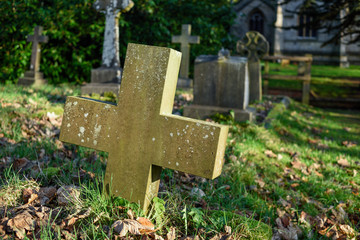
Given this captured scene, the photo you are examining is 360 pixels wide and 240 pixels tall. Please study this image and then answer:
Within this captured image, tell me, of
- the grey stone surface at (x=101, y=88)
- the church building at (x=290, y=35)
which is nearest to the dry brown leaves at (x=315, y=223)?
the grey stone surface at (x=101, y=88)

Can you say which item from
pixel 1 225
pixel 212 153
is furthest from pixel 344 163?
pixel 1 225

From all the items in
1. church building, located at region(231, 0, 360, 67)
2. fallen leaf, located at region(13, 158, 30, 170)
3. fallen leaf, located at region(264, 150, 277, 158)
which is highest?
church building, located at region(231, 0, 360, 67)

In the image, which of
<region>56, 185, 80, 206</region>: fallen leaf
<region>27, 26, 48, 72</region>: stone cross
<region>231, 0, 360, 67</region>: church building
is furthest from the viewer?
<region>231, 0, 360, 67</region>: church building

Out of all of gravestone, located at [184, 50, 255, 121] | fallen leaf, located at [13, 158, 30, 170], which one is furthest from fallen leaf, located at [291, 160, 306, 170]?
fallen leaf, located at [13, 158, 30, 170]

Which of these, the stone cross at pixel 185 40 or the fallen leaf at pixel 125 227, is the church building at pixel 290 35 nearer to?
the stone cross at pixel 185 40

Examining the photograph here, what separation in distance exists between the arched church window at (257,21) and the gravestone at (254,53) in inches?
765

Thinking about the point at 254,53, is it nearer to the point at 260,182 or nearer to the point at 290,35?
the point at 260,182

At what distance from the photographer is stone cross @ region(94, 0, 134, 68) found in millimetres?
6688

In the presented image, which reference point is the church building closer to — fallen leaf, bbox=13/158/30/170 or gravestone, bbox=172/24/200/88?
gravestone, bbox=172/24/200/88

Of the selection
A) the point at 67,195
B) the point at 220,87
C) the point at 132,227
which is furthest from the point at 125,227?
the point at 220,87

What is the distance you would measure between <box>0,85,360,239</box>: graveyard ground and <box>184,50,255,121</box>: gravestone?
0.36 m

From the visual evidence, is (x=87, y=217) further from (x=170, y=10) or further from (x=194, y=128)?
(x=170, y=10)

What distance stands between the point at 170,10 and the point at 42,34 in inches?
181

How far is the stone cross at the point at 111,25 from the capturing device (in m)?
6.69
